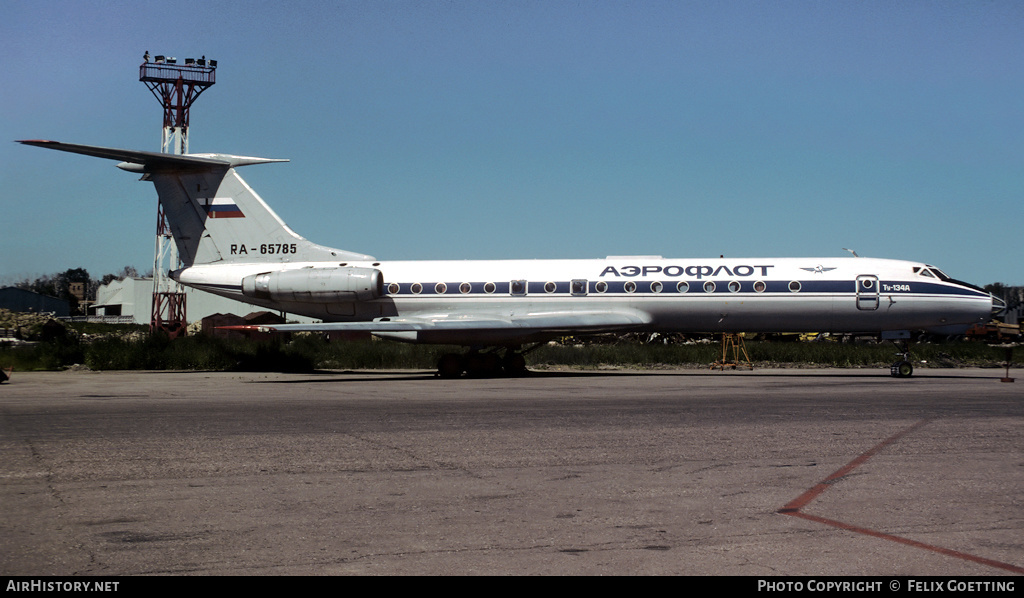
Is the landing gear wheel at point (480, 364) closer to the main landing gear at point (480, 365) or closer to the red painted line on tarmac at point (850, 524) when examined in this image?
the main landing gear at point (480, 365)

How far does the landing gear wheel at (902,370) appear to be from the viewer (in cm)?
2411

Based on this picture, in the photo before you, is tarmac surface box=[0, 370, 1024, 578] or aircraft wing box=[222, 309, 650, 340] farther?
aircraft wing box=[222, 309, 650, 340]

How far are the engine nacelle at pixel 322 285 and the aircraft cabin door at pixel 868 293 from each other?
13.6 metres

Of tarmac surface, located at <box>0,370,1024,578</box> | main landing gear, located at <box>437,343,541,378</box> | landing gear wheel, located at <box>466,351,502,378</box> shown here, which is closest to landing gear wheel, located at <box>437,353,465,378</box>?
main landing gear, located at <box>437,343,541,378</box>

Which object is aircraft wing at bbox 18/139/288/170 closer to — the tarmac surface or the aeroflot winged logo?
the aeroflot winged logo

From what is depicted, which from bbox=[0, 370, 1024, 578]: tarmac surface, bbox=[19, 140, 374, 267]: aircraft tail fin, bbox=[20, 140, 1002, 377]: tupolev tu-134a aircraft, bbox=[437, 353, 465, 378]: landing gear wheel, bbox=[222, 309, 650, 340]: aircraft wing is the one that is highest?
bbox=[19, 140, 374, 267]: aircraft tail fin

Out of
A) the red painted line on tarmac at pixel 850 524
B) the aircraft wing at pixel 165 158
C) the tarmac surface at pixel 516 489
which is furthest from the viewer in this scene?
the aircraft wing at pixel 165 158

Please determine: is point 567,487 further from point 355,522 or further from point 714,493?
point 355,522

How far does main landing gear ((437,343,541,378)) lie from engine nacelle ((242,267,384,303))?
3.05 meters

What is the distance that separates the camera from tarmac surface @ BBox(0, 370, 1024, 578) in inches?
209

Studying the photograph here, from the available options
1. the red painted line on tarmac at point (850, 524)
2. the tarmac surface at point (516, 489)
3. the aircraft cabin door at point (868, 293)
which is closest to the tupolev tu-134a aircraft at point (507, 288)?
the aircraft cabin door at point (868, 293)
